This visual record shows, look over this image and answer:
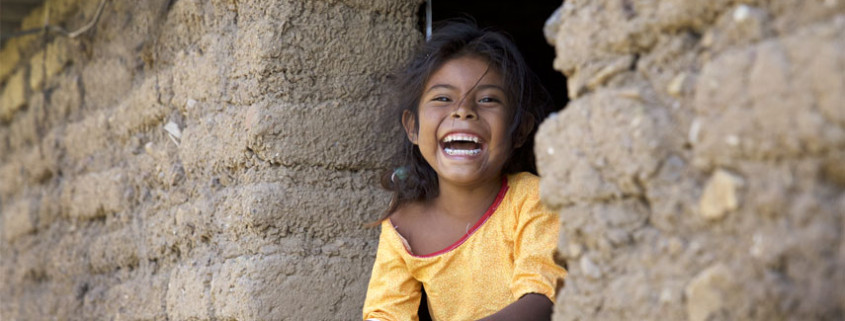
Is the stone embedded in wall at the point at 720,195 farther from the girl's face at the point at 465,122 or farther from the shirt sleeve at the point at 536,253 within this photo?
the girl's face at the point at 465,122

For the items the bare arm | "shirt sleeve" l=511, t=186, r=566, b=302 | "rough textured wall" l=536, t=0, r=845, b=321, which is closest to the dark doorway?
"shirt sleeve" l=511, t=186, r=566, b=302

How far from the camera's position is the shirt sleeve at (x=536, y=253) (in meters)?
1.91

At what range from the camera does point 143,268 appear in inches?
113

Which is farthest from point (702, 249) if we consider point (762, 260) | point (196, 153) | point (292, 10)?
point (196, 153)

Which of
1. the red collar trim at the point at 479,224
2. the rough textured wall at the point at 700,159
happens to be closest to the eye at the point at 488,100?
the red collar trim at the point at 479,224

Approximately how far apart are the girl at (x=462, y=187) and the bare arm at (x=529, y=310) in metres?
0.16

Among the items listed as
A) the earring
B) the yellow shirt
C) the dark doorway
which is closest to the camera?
the yellow shirt

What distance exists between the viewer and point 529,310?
74.0 inches

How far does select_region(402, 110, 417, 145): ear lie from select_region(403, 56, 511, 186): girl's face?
88 millimetres

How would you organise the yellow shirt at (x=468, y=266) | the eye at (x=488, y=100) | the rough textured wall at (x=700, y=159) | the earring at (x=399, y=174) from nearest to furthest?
the rough textured wall at (x=700, y=159) → the yellow shirt at (x=468, y=266) → the eye at (x=488, y=100) → the earring at (x=399, y=174)

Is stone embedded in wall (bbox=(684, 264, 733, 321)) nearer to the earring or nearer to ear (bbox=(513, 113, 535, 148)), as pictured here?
ear (bbox=(513, 113, 535, 148))

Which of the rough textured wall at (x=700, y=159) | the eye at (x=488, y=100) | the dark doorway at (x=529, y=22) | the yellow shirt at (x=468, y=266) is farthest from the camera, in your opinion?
the dark doorway at (x=529, y=22)

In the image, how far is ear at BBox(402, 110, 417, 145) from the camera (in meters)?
2.42

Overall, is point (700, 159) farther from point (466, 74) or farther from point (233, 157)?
point (233, 157)
